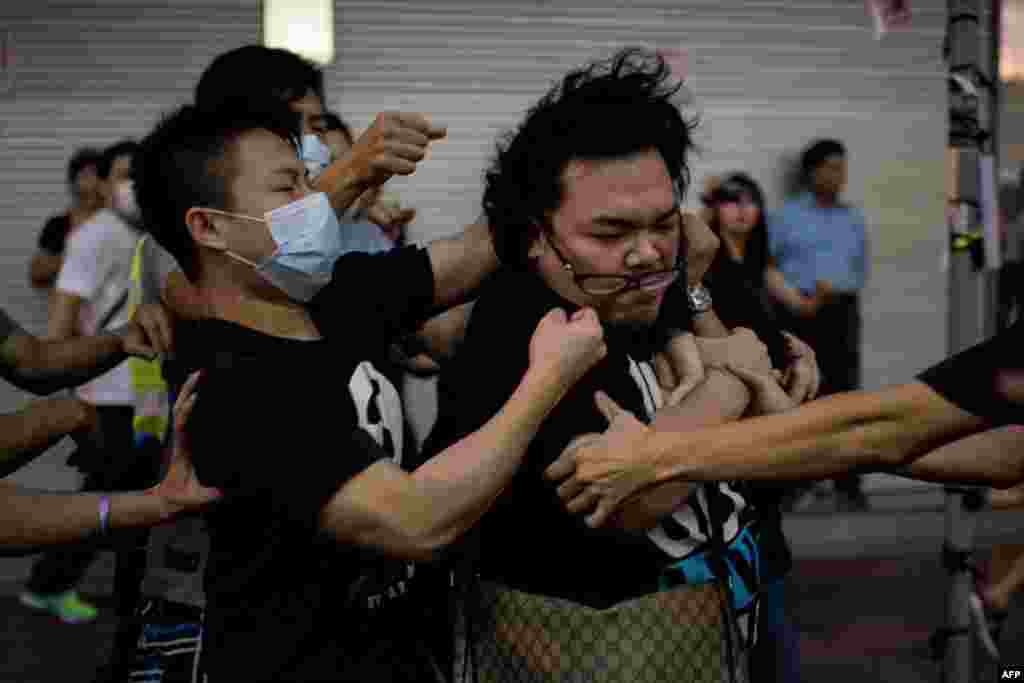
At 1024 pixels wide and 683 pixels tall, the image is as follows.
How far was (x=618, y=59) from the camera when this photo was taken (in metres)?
2.60

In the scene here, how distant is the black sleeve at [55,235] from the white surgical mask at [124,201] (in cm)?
138

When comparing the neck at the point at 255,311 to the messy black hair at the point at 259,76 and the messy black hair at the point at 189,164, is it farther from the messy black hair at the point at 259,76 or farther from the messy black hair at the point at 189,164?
the messy black hair at the point at 259,76

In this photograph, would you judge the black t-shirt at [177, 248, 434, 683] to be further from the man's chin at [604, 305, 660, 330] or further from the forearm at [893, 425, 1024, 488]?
the forearm at [893, 425, 1024, 488]

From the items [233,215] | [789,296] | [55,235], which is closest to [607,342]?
[233,215]

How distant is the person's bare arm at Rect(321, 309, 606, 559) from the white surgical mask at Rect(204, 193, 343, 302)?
1.89 feet

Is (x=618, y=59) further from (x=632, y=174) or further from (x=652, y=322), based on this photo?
(x=652, y=322)

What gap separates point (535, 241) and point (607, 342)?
0.25 metres

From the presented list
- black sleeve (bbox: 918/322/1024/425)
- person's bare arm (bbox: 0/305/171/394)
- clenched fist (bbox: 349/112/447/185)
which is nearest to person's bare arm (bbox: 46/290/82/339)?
person's bare arm (bbox: 0/305/171/394)

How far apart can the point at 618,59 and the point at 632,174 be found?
1.06 feet

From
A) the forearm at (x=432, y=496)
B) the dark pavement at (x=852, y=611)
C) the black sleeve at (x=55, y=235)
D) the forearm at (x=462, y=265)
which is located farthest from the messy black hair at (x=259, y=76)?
the black sleeve at (x=55, y=235)

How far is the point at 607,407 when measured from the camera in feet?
7.45

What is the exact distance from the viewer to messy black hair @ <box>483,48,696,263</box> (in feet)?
8.00

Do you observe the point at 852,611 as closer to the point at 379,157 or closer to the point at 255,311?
the point at 379,157

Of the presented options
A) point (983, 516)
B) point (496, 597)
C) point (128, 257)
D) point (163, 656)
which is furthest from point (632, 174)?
point (983, 516)
